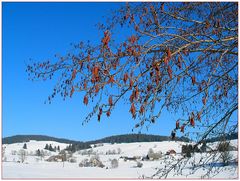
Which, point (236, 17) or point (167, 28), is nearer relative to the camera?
point (167, 28)

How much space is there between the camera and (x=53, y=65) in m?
4.57

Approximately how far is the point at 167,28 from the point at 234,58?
1.62m

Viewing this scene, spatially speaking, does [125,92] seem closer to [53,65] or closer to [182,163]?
[53,65]

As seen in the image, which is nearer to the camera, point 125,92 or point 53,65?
point 125,92

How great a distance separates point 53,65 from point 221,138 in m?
2.83

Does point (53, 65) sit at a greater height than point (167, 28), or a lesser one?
lesser

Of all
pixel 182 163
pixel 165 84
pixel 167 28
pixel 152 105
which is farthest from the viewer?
pixel 182 163

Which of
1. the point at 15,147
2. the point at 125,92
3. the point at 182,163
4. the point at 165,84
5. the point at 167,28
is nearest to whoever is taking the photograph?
the point at 125,92

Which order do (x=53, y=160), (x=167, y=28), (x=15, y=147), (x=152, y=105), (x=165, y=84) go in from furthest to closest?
(x=15, y=147)
(x=53, y=160)
(x=167, y=28)
(x=165, y=84)
(x=152, y=105)

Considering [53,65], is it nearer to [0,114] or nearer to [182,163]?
[0,114]

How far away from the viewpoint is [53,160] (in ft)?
363

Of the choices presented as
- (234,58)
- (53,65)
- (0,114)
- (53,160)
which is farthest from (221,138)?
(53,160)

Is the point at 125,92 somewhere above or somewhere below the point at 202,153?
above

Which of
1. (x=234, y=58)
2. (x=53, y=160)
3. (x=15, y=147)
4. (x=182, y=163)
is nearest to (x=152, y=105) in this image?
(x=182, y=163)
